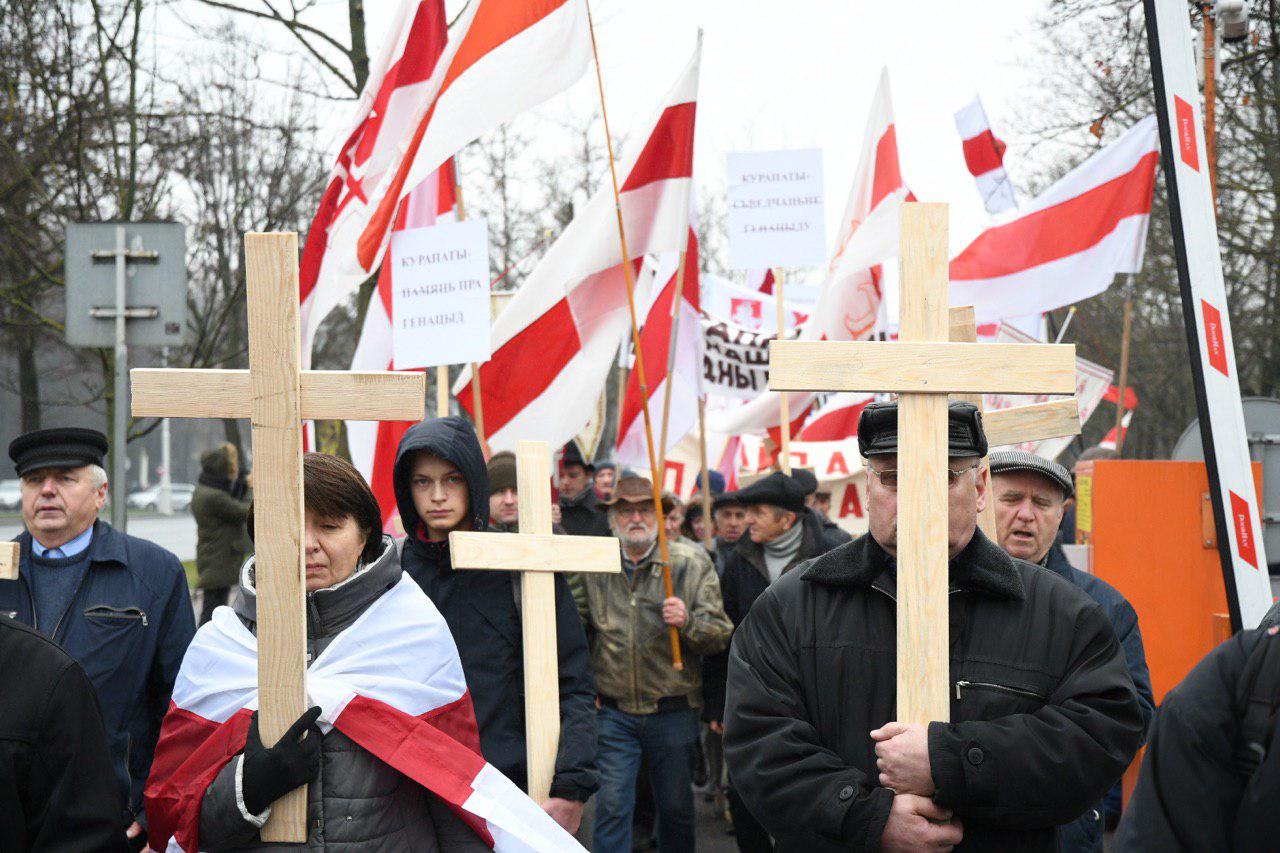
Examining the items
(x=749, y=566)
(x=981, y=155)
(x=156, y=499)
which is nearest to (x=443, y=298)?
(x=749, y=566)

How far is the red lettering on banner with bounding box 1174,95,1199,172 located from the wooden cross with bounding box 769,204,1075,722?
2.86m

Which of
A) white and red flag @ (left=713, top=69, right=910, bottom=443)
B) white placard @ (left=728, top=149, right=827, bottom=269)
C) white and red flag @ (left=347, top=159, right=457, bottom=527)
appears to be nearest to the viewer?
white and red flag @ (left=347, top=159, right=457, bottom=527)

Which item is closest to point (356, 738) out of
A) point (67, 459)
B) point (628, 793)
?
point (67, 459)

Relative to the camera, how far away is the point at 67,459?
14.9 ft

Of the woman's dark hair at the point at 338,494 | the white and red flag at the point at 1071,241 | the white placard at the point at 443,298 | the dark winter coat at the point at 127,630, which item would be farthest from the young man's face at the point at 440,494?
the white and red flag at the point at 1071,241

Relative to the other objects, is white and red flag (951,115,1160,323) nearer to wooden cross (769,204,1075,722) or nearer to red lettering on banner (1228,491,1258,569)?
red lettering on banner (1228,491,1258,569)

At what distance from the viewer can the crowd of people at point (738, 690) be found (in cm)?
262

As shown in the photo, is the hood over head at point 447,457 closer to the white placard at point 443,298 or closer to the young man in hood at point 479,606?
the young man in hood at point 479,606

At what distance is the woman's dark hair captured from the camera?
10.9 feet

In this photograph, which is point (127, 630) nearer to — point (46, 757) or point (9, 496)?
point (46, 757)

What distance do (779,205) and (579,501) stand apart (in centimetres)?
235

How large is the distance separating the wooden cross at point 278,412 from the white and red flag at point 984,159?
9520 mm

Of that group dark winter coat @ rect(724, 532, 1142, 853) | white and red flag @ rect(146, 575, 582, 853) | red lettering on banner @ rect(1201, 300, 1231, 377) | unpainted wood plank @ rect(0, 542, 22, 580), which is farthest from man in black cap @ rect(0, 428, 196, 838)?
red lettering on banner @ rect(1201, 300, 1231, 377)

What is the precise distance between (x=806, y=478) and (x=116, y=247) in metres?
4.01
